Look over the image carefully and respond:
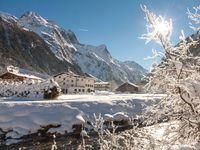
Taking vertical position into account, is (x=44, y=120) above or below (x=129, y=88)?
below

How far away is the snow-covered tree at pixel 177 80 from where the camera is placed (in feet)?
19.2

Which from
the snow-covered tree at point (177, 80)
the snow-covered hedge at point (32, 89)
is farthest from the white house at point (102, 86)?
the snow-covered tree at point (177, 80)

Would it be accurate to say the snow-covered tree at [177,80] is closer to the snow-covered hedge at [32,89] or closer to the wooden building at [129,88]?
the snow-covered hedge at [32,89]

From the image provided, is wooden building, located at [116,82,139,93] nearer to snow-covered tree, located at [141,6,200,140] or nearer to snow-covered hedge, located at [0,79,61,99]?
snow-covered hedge, located at [0,79,61,99]

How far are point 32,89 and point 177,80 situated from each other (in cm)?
4682

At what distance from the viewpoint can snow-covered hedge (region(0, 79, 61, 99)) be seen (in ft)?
159

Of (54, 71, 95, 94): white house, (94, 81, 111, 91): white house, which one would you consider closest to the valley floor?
(54, 71, 95, 94): white house

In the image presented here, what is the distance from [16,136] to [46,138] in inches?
110

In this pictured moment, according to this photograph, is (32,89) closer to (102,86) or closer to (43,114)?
(43,114)

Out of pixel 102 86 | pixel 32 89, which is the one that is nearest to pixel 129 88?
pixel 102 86

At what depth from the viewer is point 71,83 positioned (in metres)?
104

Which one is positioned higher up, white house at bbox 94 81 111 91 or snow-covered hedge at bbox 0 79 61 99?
white house at bbox 94 81 111 91

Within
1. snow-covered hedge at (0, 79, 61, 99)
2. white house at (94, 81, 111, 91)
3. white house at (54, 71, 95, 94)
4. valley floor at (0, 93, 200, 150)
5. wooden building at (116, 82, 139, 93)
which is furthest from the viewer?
white house at (94, 81, 111, 91)

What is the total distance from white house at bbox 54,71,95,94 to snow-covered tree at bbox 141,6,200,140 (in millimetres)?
89711
